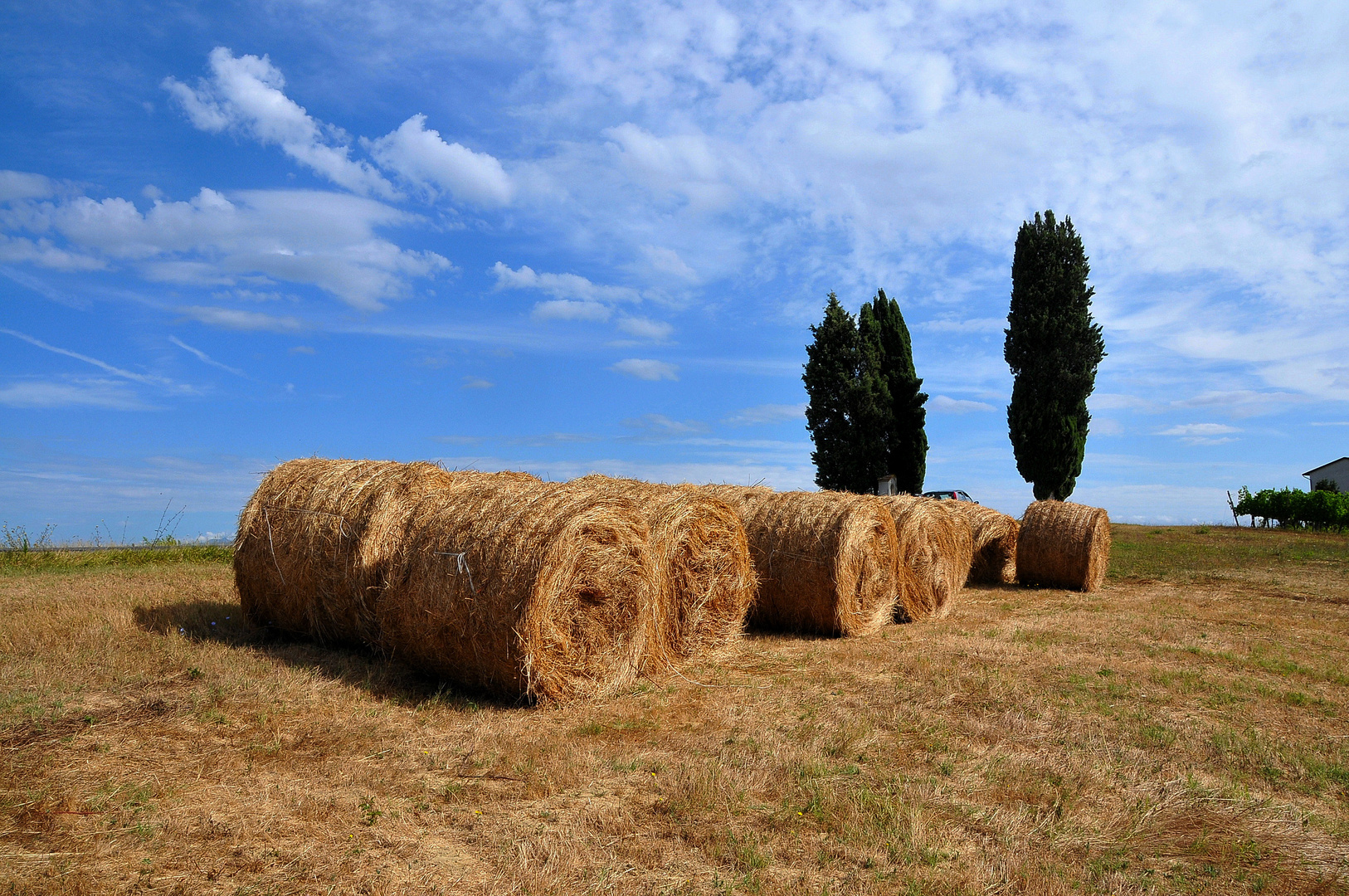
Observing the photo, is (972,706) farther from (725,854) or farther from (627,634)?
(725,854)

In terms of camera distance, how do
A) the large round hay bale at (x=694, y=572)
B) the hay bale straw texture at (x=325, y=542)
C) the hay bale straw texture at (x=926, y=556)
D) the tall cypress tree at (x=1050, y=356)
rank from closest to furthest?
1. the hay bale straw texture at (x=325, y=542)
2. the large round hay bale at (x=694, y=572)
3. the hay bale straw texture at (x=926, y=556)
4. the tall cypress tree at (x=1050, y=356)

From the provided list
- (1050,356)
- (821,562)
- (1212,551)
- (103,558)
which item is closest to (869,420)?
(1050,356)

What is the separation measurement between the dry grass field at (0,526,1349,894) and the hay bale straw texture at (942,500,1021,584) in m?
7.23

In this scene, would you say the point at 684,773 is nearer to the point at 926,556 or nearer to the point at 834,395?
the point at 926,556

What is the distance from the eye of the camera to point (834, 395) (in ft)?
111

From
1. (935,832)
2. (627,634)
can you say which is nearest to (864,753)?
(935,832)

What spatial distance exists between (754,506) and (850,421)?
23549 millimetres

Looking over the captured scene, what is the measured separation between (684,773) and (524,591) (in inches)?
83.7

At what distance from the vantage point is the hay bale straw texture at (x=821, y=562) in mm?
9945

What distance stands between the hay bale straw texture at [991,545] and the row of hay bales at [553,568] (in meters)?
5.01

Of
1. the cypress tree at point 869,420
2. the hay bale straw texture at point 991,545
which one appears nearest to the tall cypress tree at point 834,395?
the cypress tree at point 869,420

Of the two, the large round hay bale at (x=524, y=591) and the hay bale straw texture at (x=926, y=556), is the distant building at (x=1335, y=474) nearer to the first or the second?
the hay bale straw texture at (x=926, y=556)

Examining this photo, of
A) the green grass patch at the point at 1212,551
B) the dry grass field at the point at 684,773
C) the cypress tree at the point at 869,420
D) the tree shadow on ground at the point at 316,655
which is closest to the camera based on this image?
the dry grass field at the point at 684,773

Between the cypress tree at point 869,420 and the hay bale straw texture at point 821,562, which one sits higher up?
the cypress tree at point 869,420
